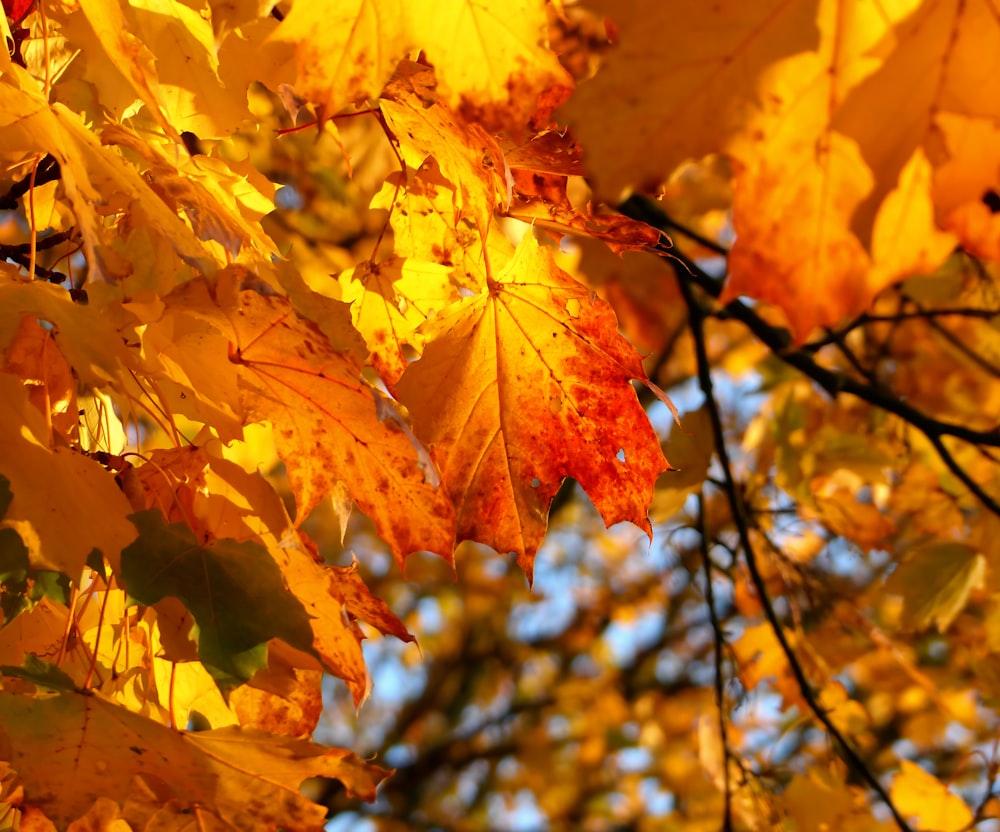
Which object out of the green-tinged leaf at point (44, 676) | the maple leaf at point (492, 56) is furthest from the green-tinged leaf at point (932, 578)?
the green-tinged leaf at point (44, 676)

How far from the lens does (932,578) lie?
195cm

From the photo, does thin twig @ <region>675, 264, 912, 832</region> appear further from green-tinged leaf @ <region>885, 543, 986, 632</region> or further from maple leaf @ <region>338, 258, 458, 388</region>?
maple leaf @ <region>338, 258, 458, 388</region>

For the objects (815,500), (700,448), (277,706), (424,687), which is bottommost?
(277,706)

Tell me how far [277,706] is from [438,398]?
386 mm

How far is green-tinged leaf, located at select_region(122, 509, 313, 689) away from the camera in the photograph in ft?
2.62

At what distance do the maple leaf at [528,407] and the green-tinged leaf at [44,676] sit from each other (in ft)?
1.37

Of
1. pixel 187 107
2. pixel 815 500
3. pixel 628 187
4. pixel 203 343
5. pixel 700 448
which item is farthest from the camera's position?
pixel 815 500

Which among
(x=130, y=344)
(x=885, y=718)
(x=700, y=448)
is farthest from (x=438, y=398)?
(x=885, y=718)

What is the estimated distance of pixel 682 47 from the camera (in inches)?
24.5

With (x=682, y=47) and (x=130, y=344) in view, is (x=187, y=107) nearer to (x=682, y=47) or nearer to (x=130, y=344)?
(x=130, y=344)

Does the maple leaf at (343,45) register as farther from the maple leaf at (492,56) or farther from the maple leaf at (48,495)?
the maple leaf at (48,495)

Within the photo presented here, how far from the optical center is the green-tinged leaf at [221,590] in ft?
2.62

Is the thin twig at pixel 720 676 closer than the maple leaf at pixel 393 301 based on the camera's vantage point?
No

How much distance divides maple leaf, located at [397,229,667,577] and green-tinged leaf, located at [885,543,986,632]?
1.08m
